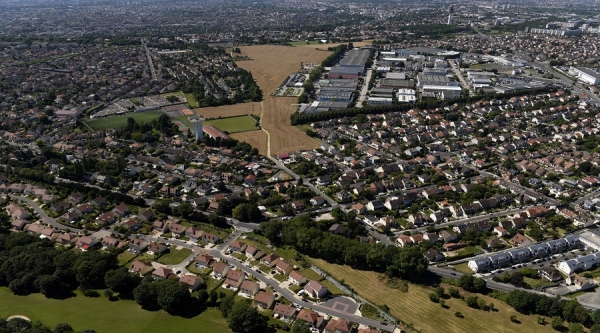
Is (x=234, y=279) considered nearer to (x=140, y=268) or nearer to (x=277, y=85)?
(x=140, y=268)

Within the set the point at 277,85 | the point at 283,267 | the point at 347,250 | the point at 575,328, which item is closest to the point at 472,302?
the point at 575,328

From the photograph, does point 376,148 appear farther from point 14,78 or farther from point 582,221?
point 14,78

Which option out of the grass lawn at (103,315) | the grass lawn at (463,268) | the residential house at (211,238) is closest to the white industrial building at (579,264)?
the grass lawn at (463,268)

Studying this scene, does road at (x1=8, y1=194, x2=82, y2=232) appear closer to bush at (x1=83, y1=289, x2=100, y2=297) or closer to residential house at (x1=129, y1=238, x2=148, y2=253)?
residential house at (x1=129, y1=238, x2=148, y2=253)

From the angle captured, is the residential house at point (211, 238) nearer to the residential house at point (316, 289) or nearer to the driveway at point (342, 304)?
the residential house at point (316, 289)

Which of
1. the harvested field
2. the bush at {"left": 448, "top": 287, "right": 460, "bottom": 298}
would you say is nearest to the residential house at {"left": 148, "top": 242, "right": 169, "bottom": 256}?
the harvested field

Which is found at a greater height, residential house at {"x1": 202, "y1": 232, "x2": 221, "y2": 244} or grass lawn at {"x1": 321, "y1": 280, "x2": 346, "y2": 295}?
residential house at {"x1": 202, "y1": 232, "x2": 221, "y2": 244}

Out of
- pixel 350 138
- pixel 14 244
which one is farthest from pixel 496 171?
pixel 14 244
